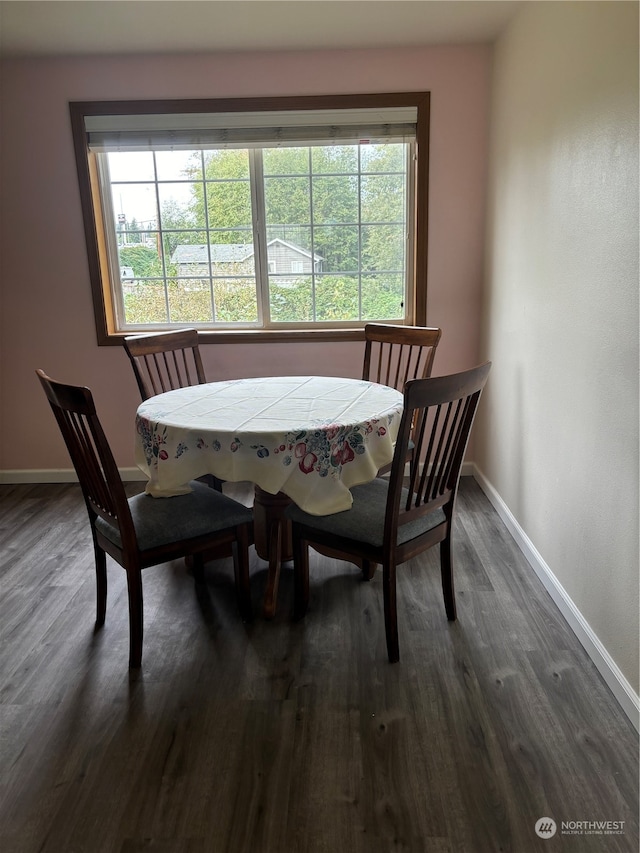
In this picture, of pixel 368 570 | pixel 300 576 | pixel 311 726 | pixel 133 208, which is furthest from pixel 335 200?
pixel 311 726

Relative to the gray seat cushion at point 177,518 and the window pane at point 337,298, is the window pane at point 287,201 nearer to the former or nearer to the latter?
the window pane at point 337,298

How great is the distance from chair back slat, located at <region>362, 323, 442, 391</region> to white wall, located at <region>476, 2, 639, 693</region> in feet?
1.31

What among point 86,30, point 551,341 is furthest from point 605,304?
point 86,30

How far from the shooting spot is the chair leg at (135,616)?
179cm

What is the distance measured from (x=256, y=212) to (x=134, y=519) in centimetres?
210

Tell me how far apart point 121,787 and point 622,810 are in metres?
1.21

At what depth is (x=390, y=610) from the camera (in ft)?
5.89

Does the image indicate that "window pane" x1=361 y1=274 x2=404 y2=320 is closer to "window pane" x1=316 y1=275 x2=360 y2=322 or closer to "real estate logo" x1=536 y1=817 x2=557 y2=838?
"window pane" x1=316 y1=275 x2=360 y2=322

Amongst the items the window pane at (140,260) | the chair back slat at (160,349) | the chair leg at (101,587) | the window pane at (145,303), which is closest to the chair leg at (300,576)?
the chair leg at (101,587)

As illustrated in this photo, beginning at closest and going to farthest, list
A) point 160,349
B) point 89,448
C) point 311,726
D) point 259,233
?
point 311,726
point 89,448
point 160,349
point 259,233

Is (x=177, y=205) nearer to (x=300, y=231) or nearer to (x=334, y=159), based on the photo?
(x=300, y=231)

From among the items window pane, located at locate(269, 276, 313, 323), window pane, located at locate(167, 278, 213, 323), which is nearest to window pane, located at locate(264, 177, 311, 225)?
window pane, located at locate(269, 276, 313, 323)

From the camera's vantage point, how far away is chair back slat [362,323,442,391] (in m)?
2.75

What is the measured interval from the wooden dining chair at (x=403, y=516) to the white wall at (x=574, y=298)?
40 centimetres
